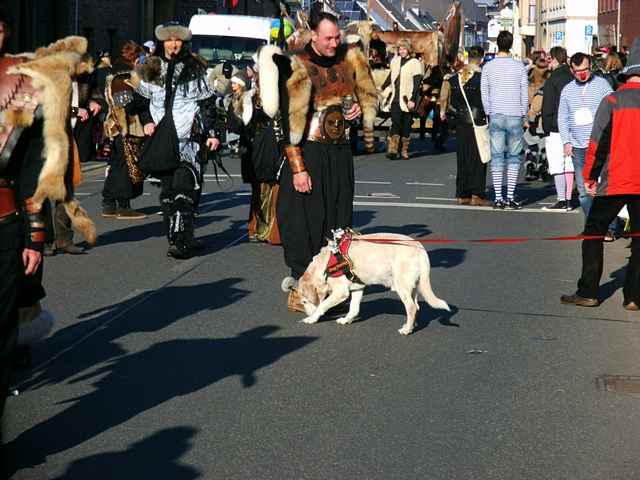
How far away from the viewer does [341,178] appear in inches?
402

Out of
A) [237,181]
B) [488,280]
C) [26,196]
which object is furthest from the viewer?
[237,181]

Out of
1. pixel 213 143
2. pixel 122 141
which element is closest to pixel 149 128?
pixel 213 143

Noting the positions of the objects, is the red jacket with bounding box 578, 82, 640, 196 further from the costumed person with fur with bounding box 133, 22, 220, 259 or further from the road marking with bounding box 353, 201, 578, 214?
the road marking with bounding box 353, 201, 578, 214

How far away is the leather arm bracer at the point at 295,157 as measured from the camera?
9.98 meters

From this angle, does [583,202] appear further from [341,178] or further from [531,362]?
[531,362]

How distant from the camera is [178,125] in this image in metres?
12.9

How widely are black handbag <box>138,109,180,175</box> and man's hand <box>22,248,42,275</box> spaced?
271 inches

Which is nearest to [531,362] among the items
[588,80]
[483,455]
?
[483,455]

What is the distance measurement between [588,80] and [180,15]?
45.5m

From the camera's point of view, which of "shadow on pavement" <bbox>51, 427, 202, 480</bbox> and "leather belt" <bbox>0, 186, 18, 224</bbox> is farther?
"shadow on pavement" <bbox>51, 427, 202, 480</bbox>

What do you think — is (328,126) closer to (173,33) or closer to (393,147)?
(173,33)

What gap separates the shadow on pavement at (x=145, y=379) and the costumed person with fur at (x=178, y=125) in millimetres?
3687

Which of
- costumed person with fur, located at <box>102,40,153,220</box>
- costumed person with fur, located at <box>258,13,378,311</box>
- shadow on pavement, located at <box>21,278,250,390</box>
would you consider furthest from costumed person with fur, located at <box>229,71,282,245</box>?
costumed person with fur, located at <box>258,13,378,311</box>

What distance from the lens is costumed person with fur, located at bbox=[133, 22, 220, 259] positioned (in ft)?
42.1
